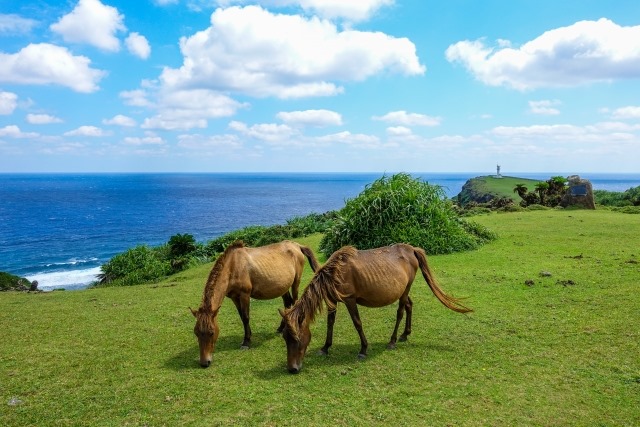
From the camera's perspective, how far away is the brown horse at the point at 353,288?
22.1 ft

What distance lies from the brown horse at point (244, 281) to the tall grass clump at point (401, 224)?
7.28 metres

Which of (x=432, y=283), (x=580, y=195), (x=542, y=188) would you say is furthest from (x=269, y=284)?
(x=542, y=188)

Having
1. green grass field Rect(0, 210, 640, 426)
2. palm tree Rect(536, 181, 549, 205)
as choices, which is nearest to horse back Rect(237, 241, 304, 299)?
green grass field Rect(0, 210, 640, 426)

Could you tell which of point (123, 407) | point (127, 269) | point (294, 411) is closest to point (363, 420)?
point (294, 411)

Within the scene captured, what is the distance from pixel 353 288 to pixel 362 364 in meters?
1.21

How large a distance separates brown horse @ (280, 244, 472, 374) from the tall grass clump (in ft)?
24.7

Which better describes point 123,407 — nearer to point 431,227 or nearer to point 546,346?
point 546,346

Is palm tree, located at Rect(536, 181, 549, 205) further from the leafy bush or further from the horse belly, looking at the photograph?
the horse belly

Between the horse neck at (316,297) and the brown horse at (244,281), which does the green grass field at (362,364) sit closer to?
the brown horse at (244,281)

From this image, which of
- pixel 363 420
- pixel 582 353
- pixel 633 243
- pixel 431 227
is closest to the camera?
pixel 363 420

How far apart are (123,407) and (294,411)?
90.2 inches

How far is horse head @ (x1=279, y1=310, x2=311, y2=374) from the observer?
6617 mm

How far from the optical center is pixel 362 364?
22.9ft

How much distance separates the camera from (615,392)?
19.0ft
